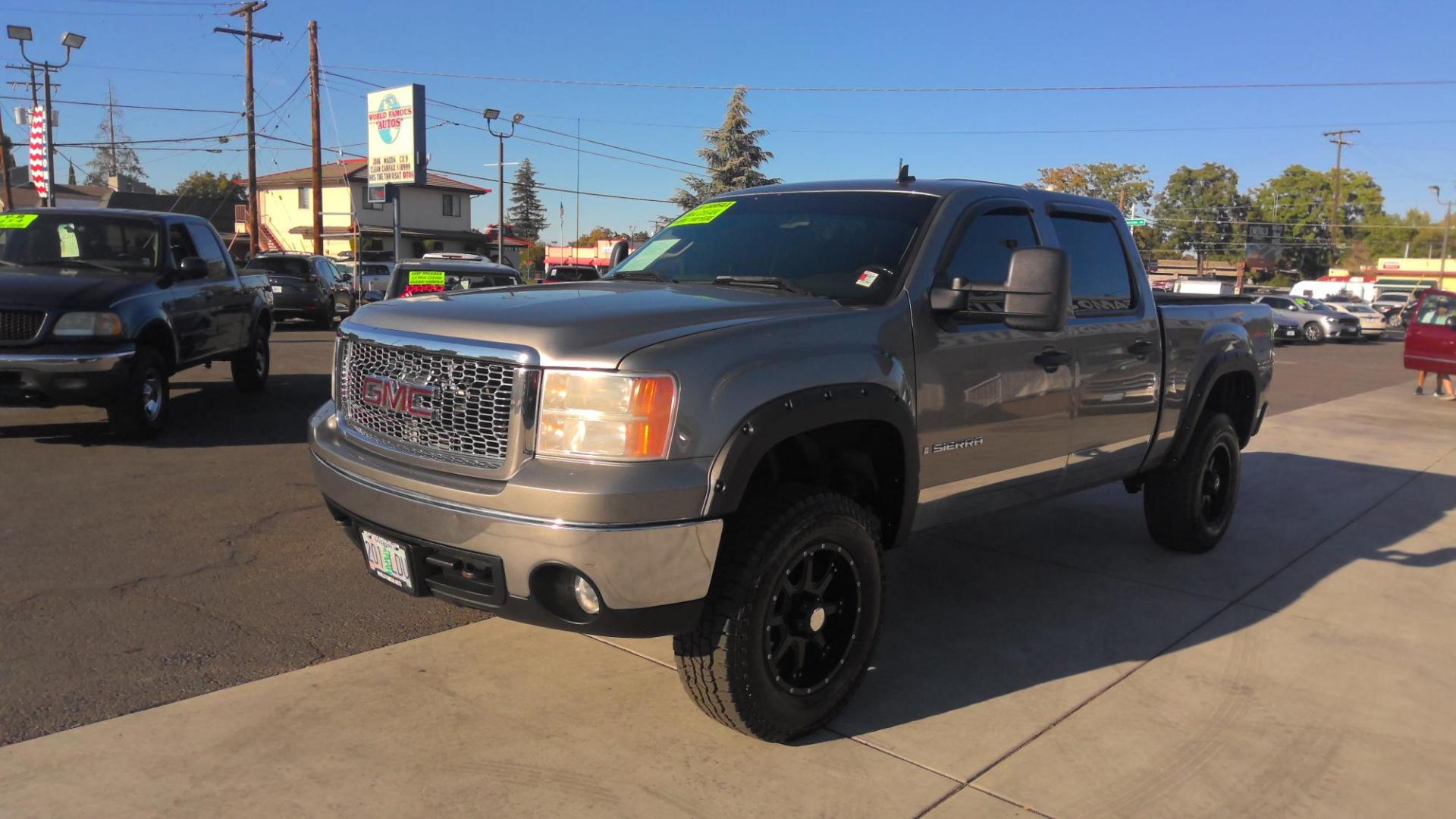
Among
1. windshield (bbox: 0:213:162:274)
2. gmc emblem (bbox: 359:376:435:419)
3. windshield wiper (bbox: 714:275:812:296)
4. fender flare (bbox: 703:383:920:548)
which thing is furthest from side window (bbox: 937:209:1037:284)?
windshield (bbox: 0:213:162:274)

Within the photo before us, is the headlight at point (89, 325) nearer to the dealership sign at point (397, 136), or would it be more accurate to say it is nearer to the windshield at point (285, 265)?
the windshield at point (285, 265)

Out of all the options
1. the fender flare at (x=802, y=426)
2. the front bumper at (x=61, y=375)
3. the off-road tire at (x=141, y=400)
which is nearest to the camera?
the fender flare at (x=802, y=426)

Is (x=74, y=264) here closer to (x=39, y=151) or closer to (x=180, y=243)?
(x=180, y=243)

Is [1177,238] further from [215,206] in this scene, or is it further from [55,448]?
[55,448]

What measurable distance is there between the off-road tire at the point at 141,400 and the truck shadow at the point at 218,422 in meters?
0.11

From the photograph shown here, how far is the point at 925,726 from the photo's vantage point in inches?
143

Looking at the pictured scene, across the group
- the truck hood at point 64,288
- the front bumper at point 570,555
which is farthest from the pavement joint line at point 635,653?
the truck hood at point 64,288

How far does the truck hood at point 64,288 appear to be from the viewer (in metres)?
7.33

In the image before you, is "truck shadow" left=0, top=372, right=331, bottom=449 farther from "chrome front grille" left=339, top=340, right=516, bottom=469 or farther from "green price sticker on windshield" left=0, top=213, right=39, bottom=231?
"chrome front grille" left=339, top=340, right=516, bottom=469

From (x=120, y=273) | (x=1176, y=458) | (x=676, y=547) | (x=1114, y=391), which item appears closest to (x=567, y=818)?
(x=676, y=547)

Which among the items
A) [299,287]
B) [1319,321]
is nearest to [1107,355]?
[299,287]

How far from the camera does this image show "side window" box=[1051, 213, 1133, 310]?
4848mm

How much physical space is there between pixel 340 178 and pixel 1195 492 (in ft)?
187

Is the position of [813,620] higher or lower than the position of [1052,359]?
lower
